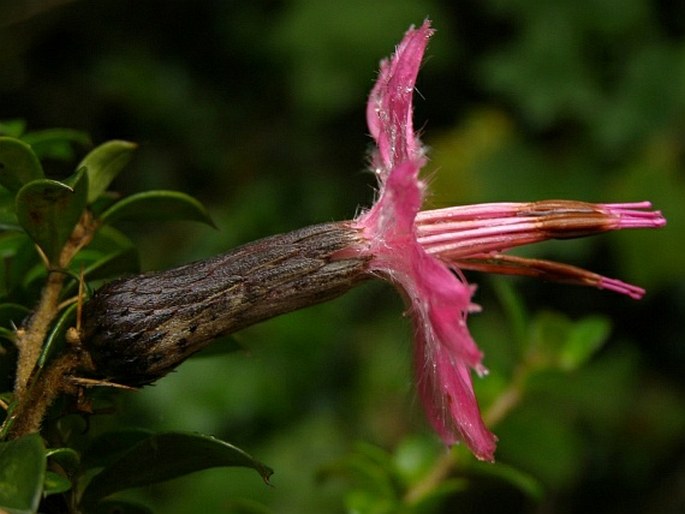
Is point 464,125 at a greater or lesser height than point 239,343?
greater

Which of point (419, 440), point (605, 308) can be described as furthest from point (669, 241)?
point (419, 440)

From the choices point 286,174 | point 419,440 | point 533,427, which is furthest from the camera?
point 286,174

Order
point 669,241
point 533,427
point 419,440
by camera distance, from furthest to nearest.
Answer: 1. point 669,241
2. point 533,427
3. point 419,440

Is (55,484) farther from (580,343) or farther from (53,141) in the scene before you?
(580,343)

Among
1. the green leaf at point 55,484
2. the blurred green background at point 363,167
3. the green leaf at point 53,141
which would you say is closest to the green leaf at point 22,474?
the green leaf at point 55,484

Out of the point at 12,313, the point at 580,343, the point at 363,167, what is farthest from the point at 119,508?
the point at 363,167

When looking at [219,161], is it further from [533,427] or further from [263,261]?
[263,261]

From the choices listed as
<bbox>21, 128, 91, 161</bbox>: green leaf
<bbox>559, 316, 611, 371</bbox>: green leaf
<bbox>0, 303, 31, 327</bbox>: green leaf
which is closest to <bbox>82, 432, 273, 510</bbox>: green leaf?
<bbox>0, 303, 31, 327</bbox>: green leaf

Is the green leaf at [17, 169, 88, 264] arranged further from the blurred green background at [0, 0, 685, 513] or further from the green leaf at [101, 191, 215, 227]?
the blurred green background at [0, 0, 685, 513]
